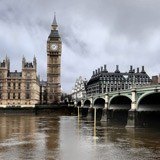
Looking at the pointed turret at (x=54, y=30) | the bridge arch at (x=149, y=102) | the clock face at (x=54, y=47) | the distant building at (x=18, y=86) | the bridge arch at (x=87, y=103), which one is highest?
the pointed turret at (x=54, y=30)

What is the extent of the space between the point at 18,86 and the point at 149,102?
309 ft

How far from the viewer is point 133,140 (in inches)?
1984

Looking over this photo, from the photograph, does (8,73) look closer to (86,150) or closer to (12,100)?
(12,100)

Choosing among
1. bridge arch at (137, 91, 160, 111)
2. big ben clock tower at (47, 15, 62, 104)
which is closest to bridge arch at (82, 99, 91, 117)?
big ben clock tower at (47, 15, 62, 104)

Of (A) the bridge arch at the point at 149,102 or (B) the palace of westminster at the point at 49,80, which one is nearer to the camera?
(A) the bridge arch at the point at 149,102

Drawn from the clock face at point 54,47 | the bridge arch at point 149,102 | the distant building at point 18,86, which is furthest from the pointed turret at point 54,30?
the bridge arch at point 149,102

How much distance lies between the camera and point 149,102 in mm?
72688

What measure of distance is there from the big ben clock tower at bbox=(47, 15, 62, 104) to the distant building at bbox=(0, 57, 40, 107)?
23.3 meters

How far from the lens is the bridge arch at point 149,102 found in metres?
69.3

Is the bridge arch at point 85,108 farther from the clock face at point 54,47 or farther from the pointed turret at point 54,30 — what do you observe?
the pointed turret at point 54,30

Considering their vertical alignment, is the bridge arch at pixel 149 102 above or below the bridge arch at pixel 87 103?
below

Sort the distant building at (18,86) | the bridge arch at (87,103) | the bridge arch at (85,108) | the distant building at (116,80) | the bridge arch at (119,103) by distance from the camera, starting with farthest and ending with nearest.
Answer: the distant building at (116,80)
the distant building at (18,86)
the bridge arch at (87,103)
the bridge arch at (85,108)
the bridge arch at (119,103)

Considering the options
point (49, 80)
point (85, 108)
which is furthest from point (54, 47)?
point (85, 108)

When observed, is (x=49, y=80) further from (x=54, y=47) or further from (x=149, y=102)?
(x=149, y=102)
